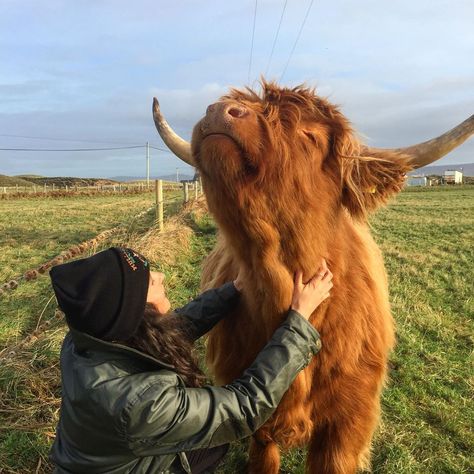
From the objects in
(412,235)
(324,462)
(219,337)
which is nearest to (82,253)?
(219,337)

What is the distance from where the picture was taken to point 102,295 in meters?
1.83

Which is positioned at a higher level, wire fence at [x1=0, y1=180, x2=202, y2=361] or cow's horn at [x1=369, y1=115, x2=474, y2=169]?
cow's horn at [x1=369, y1=115, x2=474, y2=169]

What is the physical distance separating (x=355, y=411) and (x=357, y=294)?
0.62 m

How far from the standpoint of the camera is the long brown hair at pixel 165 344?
2.03 meters

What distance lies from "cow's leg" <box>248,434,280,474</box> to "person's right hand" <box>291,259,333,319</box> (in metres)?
1.23

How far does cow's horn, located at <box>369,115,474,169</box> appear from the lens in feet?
7.30

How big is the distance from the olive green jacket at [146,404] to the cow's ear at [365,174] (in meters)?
0.63

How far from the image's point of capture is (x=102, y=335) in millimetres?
1844

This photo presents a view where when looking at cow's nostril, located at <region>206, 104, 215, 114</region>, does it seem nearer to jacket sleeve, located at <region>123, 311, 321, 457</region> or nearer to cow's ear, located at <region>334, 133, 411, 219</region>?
cow's ear, located at <region>334, 133, 411, 219</region>

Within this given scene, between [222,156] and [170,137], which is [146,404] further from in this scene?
[170,137]

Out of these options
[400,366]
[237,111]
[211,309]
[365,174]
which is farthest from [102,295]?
[400,366]

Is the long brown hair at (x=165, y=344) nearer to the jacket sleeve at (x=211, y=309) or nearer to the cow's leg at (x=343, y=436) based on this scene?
the jacket sleeve at (x=211, y=309)

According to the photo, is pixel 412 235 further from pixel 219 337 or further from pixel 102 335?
pixel 102 335

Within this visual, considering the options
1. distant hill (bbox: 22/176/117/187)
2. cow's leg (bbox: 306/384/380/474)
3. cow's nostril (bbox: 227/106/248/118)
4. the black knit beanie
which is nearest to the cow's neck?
cow's nostril (bbox: 227/106/248/118)
